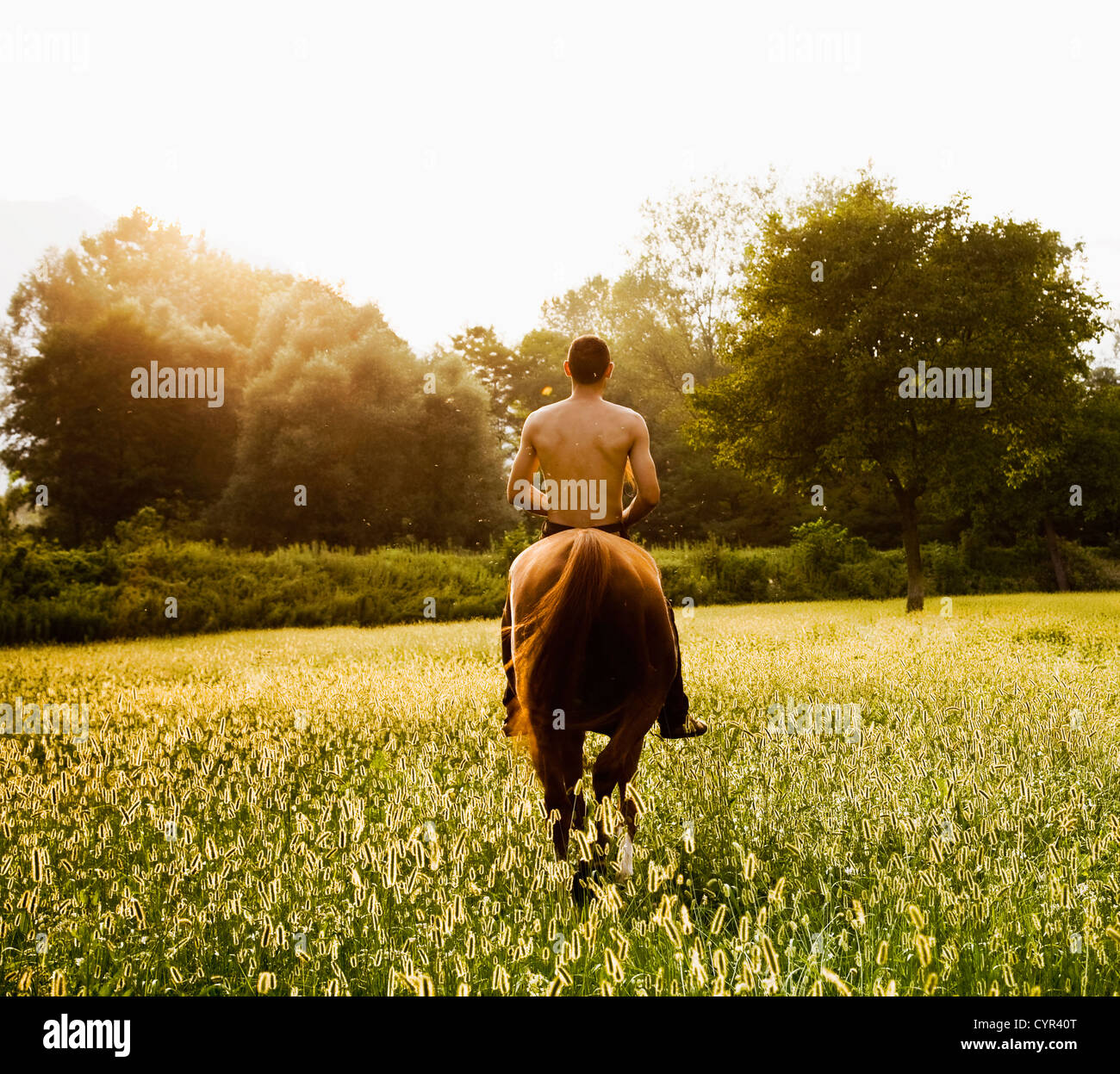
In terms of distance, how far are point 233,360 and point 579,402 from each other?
1695 inches

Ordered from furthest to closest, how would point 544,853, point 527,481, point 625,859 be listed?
point 527,481 → point 544,853 → point 625,859

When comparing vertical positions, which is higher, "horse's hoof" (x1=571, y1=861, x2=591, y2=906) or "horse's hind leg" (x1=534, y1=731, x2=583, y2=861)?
"horse's hind leg" (x1=534, y1=731, x2=583, y2=861)

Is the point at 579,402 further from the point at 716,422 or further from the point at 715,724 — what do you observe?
the point at 716,422

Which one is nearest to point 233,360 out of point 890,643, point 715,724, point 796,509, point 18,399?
point 18,399

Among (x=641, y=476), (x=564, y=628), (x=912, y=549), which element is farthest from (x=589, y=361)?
(x=912, y=549)

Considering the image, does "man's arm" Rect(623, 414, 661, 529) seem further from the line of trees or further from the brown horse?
the line of trees

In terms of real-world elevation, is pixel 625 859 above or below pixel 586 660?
below

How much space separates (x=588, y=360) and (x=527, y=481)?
82 cm

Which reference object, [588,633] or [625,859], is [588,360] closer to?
[588,633]

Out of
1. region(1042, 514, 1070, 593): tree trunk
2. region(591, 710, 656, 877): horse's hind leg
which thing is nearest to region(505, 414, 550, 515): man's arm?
region(591, 710, 656, 877): horse's hind leg

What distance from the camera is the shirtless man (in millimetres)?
5078

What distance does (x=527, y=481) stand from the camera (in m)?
5.24

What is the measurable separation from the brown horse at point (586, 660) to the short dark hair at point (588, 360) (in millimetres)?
1018
